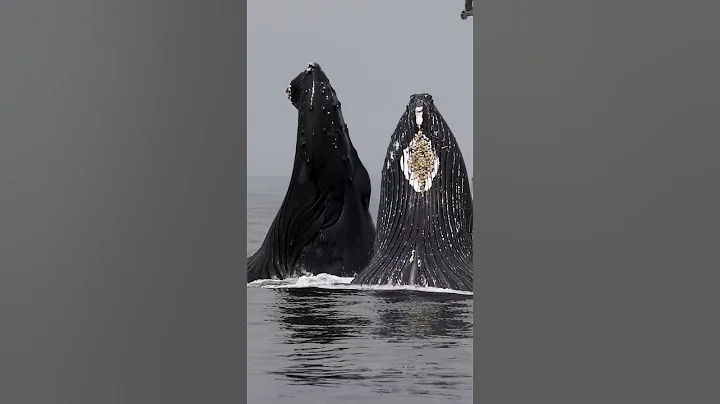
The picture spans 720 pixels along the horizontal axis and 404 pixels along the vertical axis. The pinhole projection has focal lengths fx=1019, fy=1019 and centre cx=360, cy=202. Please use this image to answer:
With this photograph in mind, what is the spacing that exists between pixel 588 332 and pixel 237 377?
0.84 m

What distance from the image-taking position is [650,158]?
131 cm

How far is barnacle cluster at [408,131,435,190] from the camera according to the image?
235 inches

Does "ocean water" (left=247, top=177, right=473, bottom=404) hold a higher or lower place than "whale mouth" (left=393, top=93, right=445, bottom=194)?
lower

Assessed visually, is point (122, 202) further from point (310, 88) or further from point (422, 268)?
point (310, 88)

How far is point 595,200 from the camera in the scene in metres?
1.43

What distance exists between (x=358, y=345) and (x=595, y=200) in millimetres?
2811

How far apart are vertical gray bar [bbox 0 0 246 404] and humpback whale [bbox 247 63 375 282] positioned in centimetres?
528

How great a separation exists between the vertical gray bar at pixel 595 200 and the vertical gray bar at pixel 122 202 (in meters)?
0.55

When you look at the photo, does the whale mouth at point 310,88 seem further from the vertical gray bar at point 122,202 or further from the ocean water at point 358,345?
Answer: the vertical gray bar at point 122,202

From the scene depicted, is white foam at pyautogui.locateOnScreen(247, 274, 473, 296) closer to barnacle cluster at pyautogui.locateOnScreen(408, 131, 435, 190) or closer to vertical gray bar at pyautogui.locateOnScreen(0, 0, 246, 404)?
barnacle cluster at pyautogui.locateOnScreen(408, 131, 435, 190)

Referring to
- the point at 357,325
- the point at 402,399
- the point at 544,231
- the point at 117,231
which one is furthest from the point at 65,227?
the point at 357,325

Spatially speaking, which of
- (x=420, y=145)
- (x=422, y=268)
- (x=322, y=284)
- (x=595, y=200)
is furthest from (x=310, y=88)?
(x=595, y=200)

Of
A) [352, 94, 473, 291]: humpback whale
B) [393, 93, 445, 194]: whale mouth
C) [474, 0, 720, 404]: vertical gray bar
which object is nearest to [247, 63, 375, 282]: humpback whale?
[352, 94, 473, 291]: humpback whale

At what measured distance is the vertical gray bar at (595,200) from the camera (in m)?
1.24
